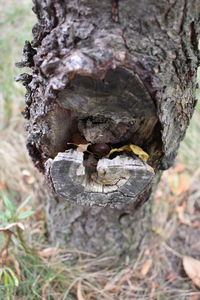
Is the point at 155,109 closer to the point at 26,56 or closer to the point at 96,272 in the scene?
the point at 26,56

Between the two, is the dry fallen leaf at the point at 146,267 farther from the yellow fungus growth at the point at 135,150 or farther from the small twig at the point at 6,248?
the yellow fungus growth at the point at 135,150

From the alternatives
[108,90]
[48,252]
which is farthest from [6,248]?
[108,90]

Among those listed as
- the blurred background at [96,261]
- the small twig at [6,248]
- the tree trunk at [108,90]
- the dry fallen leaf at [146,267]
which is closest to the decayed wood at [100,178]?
the tree trunk at [108,90]

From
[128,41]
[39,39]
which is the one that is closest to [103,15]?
[128,41]

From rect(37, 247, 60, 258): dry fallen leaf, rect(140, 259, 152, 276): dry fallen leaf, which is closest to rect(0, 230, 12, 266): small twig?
rect(37, 247, 60, 258): dry fallen leaf

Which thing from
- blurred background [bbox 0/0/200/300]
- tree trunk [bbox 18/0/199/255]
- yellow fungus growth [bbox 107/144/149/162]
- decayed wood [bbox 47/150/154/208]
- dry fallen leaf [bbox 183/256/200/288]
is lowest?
dry fallen leaf [bbox 183/256/200/288]

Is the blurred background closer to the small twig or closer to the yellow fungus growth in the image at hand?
the small twig

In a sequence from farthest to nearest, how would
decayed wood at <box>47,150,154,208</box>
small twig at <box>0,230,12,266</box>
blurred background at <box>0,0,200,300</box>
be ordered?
1. blurred background at <box>0,0,200,300</box>
2. small twig at <box>0,230,12,266</box>
3. decayed wood at <box>47,150,154,208</box>
